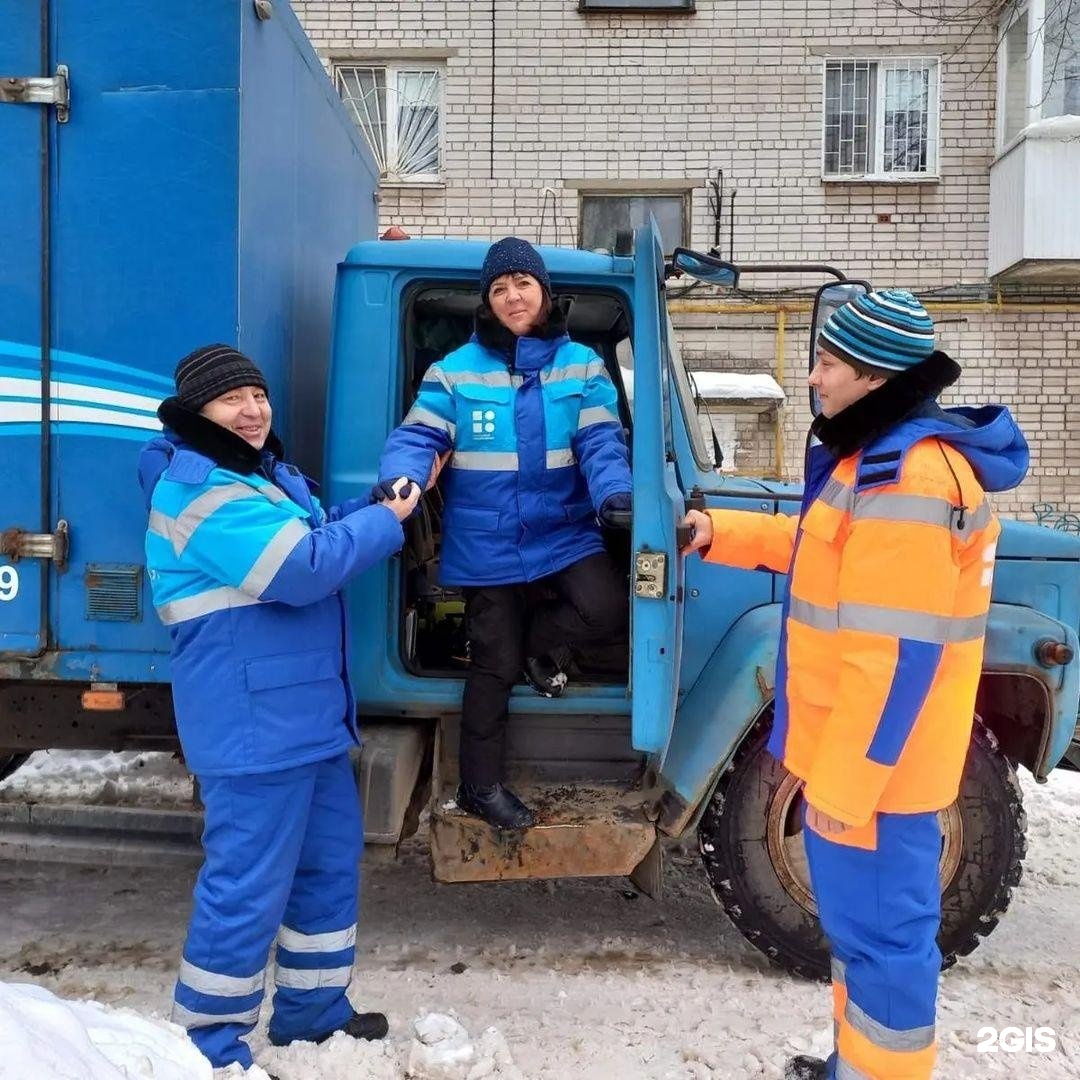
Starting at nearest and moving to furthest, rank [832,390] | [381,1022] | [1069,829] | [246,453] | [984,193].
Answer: [832,390], [246,453], [381,1022], [1069,829], [984,193]

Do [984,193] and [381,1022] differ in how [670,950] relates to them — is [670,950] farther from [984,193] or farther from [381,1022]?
[984,193]

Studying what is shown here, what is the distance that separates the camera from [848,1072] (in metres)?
2.11

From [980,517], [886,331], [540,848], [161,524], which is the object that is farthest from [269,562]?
[980,517]

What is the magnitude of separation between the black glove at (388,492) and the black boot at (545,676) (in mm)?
719

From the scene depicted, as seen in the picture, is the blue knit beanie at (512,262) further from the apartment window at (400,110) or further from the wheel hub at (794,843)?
the apartment window at (400,110)

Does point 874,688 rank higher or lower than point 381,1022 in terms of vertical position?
higher

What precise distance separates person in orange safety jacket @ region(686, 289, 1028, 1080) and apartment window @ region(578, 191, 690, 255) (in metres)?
7.94

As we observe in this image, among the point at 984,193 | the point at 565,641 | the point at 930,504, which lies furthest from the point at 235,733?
the point at 984,193

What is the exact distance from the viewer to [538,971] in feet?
9.73

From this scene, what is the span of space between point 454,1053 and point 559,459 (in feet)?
5.18

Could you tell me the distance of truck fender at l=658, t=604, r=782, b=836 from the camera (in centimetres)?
273

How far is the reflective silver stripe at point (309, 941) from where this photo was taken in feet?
7.98

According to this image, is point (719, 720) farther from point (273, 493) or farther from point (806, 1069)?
point (273, 493)

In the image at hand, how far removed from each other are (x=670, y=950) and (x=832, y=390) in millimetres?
1983
